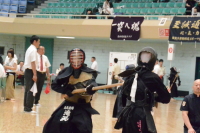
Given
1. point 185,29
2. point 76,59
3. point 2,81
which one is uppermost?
point 185,29

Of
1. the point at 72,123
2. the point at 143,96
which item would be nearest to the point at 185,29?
the point at 72,123

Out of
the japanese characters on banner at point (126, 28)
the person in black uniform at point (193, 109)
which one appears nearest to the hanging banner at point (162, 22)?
the japanese characters on banner at point (126, 28)

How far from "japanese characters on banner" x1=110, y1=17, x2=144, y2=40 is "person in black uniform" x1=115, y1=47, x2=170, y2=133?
1519 cm

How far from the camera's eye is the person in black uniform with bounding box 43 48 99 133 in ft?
19.0

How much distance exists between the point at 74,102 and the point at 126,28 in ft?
49.6

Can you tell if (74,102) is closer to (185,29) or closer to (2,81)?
(2,81)

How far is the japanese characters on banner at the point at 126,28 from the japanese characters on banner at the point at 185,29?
5.75 ft


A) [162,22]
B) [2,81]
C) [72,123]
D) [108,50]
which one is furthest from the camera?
[108,50]

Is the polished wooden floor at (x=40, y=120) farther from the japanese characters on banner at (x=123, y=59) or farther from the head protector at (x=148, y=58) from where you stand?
the japanese characters on banner at (x=123, y=59)

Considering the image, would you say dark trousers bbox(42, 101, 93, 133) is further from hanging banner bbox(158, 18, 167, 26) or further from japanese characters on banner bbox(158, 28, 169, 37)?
hanging banner bbox(158, 18, 167, 26)

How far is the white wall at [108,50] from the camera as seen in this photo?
2241cm

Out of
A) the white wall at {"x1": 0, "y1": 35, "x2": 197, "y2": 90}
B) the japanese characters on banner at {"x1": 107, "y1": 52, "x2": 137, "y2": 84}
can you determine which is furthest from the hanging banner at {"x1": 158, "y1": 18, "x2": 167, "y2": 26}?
the white wall at {"x1": 0, "y1": 35, "x2": 197, "y2": 90}

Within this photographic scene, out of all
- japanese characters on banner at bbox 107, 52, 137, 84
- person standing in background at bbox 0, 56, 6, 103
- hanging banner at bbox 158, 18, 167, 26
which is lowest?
person standing in background at bbox 0, 56, 6, 103

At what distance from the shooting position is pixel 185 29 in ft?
63.5
